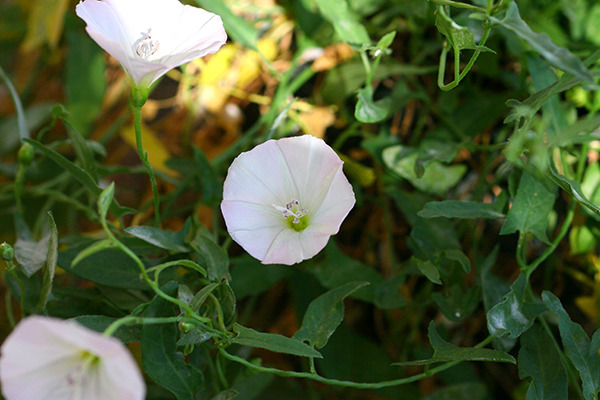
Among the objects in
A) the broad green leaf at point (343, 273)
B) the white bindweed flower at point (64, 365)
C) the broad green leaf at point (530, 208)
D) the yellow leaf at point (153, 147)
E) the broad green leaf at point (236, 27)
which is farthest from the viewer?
the yellow leaf at point (153, 147)

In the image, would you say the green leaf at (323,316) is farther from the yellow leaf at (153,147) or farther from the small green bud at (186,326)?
the yellow leaf at (153,147)

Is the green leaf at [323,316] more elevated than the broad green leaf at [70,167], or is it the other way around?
the broad green leaf at [70,167]

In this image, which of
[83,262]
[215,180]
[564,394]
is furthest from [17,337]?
[564,394]

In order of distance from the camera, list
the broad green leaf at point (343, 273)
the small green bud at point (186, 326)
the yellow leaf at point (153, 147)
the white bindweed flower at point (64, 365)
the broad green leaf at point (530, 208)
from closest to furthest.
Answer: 1. the white bindweed flower at point (64, 365)
2. the small green bud at point (186, 326)
3. the broad green leaf at point (530, 208)
4. the broad green leaf at point (343, 273)
5. the yellow leaf at point (153, 147)

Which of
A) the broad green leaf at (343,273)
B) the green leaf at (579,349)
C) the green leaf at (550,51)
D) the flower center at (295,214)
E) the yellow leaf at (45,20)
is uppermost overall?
the green leaf at (550,51)

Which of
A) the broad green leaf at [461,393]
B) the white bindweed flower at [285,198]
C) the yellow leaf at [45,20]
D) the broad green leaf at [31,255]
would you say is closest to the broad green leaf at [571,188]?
the white bindweed flower at [285,198]

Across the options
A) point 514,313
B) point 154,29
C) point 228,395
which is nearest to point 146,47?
point 154,29
